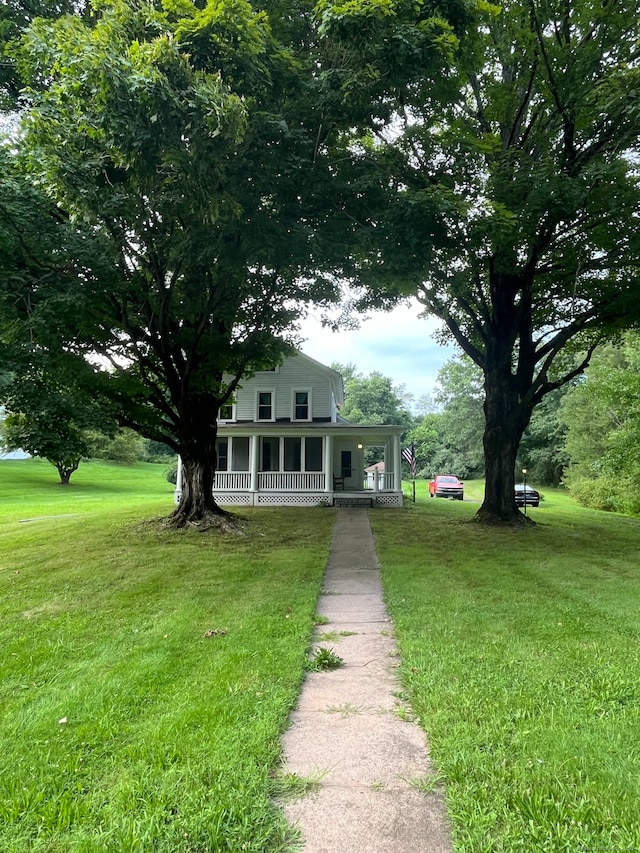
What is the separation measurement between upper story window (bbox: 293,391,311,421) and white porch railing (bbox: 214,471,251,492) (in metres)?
3.68

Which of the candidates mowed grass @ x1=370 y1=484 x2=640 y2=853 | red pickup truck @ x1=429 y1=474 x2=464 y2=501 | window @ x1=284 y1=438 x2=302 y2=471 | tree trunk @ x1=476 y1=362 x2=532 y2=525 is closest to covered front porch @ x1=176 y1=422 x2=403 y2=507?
window @ x1=284 y1=438 x2=302 y2=471

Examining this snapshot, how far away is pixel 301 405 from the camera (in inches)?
863

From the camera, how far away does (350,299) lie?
43.4 ft

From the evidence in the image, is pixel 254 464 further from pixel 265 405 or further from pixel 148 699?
pixel 148 699

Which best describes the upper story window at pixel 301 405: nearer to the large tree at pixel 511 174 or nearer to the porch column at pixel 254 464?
the porch column at pixel 254 464

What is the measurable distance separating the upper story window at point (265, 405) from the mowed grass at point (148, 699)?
13714 mm

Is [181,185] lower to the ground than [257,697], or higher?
higher

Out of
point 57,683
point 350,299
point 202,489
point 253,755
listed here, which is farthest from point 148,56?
point 202,489

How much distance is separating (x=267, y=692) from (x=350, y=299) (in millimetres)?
11347

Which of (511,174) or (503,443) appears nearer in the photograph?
(511,174)

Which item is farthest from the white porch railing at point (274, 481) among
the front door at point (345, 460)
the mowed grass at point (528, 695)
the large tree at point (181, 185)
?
the mowed grass at point (528, 695)

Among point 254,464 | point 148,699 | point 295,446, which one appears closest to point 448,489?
point 295,446

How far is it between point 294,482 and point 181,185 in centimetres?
1450

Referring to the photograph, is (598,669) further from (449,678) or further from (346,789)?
(346,789)
